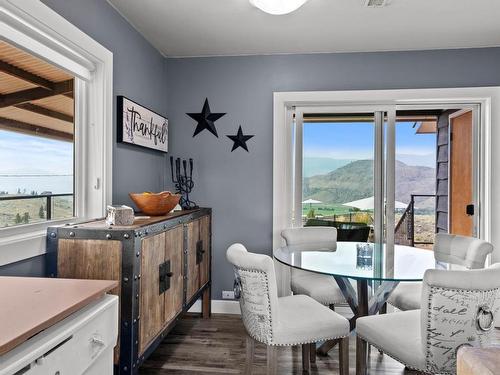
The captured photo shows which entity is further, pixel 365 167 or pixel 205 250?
pixel 365 167

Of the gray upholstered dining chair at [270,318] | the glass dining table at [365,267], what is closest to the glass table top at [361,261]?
the glass dining table at [365,267]

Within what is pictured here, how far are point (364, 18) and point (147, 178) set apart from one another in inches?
86.5

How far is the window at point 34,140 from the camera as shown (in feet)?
5.96

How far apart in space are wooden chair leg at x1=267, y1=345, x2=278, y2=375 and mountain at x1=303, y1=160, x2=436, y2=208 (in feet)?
6.40

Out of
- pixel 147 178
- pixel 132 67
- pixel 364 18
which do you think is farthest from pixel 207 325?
pixel 364 18

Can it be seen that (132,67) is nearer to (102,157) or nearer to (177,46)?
(177,46)

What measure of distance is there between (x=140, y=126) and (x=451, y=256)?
2.59 metres

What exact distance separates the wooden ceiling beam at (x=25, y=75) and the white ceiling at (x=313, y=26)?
84 cm

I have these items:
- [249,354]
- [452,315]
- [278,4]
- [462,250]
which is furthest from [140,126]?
[462,250]

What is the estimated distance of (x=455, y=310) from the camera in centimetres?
162

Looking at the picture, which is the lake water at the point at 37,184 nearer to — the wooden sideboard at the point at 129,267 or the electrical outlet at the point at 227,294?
the wooden sideboard at the point at 129,267

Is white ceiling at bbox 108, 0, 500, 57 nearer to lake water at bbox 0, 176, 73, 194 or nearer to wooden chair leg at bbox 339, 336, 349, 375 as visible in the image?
lake water at bbox 0, 176, 73, 194

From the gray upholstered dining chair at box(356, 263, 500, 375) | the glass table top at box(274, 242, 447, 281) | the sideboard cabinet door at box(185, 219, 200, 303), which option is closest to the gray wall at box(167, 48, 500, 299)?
the sideboard cabinet door at box(185, 219, 200, 303)

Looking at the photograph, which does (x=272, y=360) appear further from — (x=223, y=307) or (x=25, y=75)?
(x=25, y=75)
